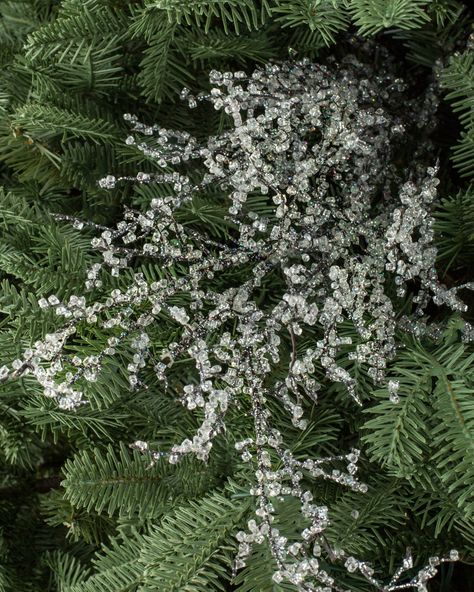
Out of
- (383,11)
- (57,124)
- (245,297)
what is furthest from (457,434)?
(57,124)

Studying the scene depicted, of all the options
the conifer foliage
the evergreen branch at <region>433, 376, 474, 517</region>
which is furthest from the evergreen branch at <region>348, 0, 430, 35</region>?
the evergreen branch at <region>433, 376, 474, 517</region>

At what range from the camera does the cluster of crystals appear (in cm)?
50

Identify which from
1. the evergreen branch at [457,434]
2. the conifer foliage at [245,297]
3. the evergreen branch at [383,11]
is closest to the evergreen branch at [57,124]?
the conifer foliage at [245,297]

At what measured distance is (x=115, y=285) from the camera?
1.98ft

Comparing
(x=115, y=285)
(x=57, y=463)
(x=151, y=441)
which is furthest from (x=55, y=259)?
(x=57, y=463)

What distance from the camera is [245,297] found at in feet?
1.82

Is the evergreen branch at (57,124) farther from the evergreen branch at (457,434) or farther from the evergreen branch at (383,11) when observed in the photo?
the evergreen branch at (457,434)

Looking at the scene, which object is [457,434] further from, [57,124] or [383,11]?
[57,124]

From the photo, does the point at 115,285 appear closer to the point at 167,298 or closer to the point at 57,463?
the point at 167,298

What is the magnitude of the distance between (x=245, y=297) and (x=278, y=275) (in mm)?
90

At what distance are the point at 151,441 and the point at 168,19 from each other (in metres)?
0.32

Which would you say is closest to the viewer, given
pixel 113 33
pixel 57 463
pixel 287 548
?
pixel 287 548

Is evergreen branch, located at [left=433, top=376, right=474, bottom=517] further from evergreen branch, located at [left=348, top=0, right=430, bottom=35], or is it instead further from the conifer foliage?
evergreen branch, located at [left=348, top=0, right=430, bottom=35]

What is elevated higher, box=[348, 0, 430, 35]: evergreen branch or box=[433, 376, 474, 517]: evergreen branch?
box=[348, 0, 430, 35]: evergreen branch
